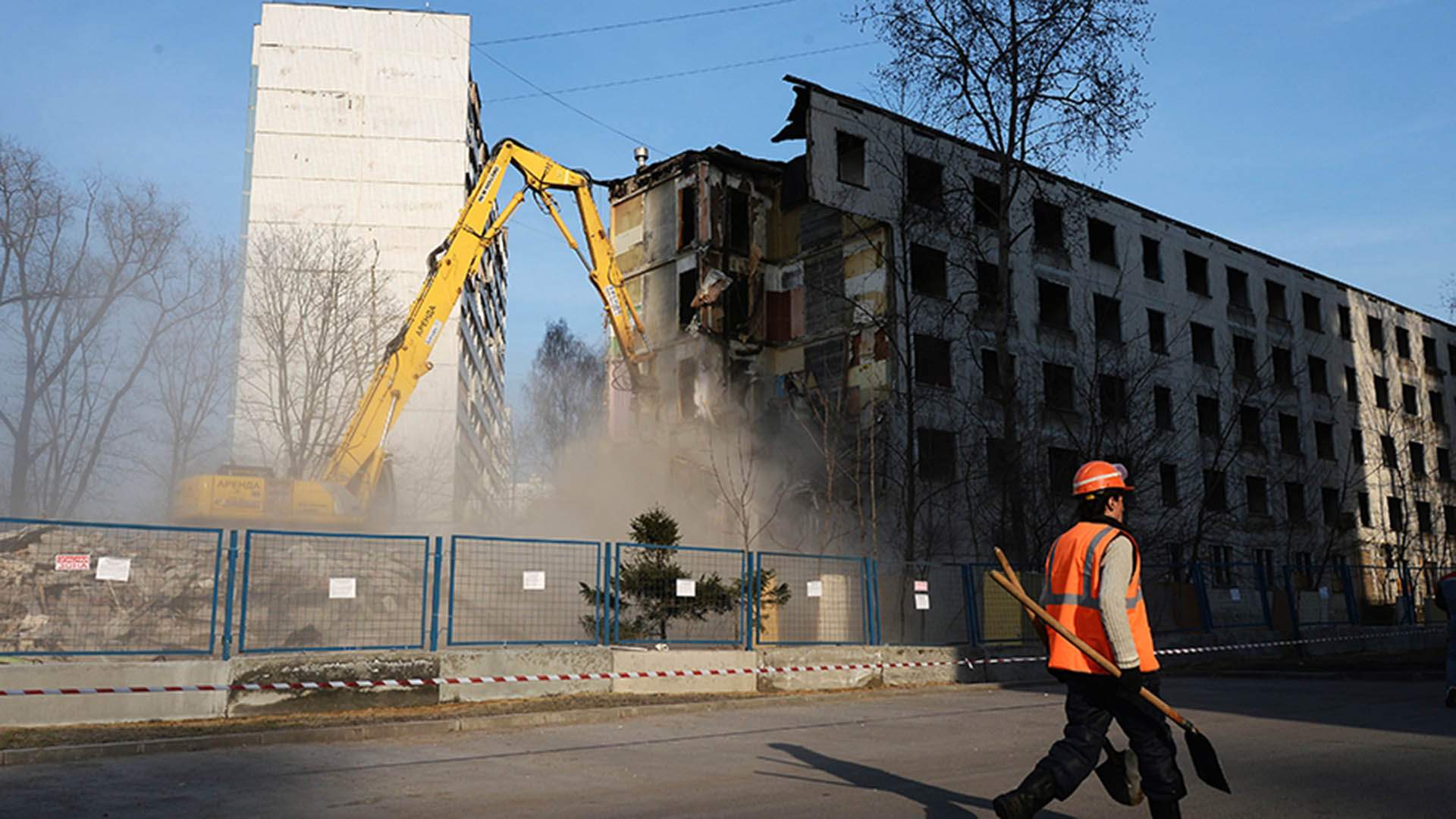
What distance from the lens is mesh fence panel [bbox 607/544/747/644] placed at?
1496 centimetres

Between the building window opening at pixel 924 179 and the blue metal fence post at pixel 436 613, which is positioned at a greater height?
the building window opening at pixel 924 179

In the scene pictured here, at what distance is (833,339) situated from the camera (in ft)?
108

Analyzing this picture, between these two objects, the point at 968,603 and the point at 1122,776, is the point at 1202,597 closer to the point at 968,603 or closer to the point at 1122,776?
the point at 968,603

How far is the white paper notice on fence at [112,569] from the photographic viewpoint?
1107 cm

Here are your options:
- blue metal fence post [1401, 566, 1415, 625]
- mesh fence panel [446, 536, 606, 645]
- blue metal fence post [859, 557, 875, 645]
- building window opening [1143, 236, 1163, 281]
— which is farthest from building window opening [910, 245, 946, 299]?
mesh fence panel [446, 536, 606, 645]

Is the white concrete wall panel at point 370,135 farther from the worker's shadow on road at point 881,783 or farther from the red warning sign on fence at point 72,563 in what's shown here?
the worker's shadow on road at point 881,783

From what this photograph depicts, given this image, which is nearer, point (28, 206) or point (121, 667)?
point (121, 667)

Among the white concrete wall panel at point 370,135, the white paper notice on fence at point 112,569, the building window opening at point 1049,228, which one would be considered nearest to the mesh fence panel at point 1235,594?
the building window opening at point 1049,228

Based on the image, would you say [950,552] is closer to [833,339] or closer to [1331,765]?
[833,339]

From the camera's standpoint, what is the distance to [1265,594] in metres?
23.8

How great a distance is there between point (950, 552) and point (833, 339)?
7.23 m

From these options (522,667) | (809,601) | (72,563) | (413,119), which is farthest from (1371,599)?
(413,119)

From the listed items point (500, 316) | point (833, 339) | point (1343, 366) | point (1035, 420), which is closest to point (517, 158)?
point (833, 339)

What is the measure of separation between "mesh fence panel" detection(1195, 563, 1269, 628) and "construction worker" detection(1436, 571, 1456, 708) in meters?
11.1
